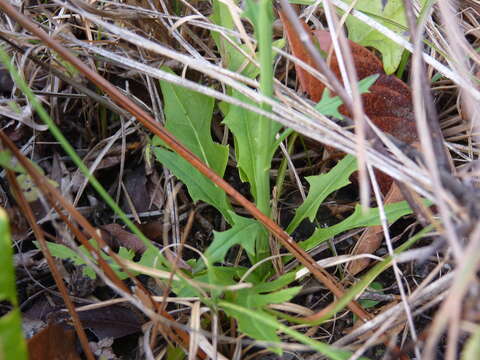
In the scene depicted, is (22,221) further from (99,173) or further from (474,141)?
(474,141)

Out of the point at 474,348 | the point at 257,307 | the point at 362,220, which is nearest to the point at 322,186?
the point at 362,220

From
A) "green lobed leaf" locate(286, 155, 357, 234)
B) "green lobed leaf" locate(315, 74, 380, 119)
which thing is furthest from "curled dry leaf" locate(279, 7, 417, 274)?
"green lobed leaf" locate(315, 74, 380, 119)

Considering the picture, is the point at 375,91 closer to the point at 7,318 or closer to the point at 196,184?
the point at 196,184

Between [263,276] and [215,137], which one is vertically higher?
[215,137]

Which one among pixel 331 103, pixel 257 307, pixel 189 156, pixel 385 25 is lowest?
pixel 257 307

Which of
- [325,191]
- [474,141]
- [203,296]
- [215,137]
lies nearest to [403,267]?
[325,191]

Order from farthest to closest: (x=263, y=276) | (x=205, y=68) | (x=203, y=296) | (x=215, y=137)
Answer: (x=215, y=137) → (x=263, y=276) → (x=205, y=68) → (x=203, y=296)

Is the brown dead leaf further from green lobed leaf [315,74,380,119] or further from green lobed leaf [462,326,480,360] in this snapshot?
green lobed leaf [462,326,480,360]
